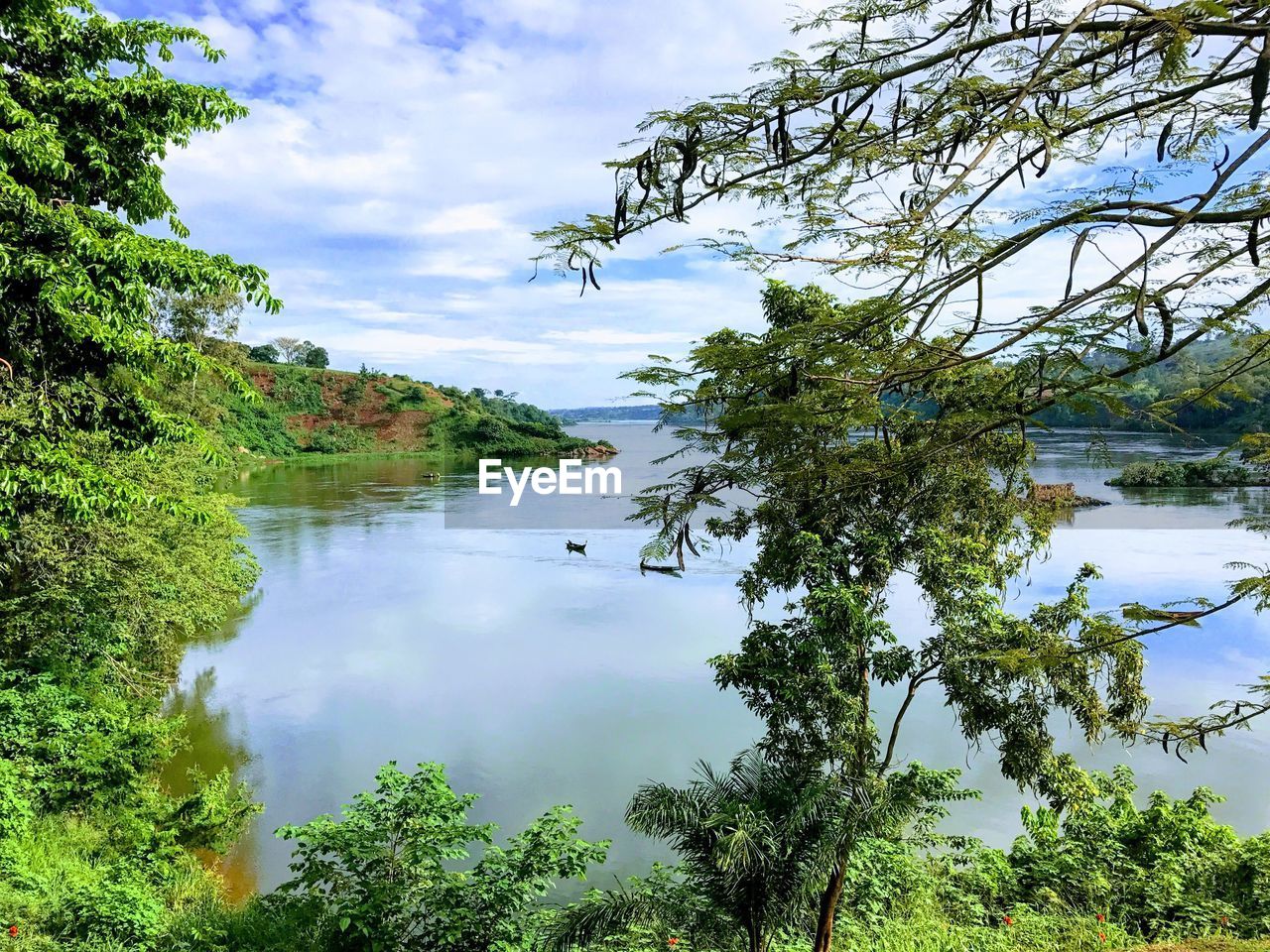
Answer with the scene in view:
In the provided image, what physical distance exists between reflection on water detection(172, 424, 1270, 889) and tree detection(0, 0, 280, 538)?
3.67 m

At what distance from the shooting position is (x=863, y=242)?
7.43 feet

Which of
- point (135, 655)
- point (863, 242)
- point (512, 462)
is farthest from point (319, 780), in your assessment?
point (512, 462)

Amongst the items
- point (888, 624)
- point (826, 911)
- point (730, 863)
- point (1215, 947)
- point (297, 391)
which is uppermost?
point (297, 391)

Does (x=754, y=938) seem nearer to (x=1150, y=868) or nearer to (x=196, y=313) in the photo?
(x=1150, y=868)

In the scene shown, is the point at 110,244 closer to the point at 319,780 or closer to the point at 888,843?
the point at 319,780

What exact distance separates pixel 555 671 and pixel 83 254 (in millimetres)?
7928

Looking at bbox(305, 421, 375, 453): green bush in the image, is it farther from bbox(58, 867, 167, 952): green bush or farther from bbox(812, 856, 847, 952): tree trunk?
bbox(812, 856, 847, 952): tree trunk

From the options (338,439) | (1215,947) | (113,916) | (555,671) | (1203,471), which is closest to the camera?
(1215,947)

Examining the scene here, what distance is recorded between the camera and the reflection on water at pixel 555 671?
7.50 meters

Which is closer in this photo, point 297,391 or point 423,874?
point 423,874

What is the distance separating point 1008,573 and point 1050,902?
89.8 inches

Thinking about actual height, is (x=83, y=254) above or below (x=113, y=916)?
above

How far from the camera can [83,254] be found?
4301 mm

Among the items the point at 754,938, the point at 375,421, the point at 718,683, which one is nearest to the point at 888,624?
the point at 718,683
